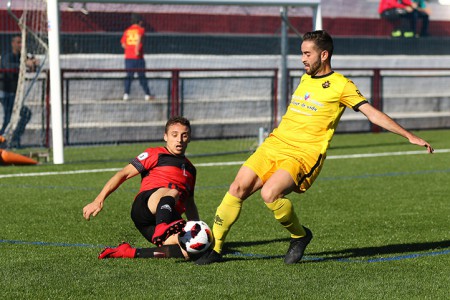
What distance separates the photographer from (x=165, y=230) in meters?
7.55

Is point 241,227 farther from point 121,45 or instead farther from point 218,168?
point 121,45

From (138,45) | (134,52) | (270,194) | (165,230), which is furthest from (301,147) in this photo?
(134,52)

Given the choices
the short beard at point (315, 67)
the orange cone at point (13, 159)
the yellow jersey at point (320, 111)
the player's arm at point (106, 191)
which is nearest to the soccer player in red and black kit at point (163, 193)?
the player's arm at point (106, 191)

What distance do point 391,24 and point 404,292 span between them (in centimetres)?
1876

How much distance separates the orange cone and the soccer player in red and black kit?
756 cm

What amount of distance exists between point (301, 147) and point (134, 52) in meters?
11.4

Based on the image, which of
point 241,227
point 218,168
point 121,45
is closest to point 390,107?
point 121,45

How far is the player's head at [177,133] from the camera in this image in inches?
311

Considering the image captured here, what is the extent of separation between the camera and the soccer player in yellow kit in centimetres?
740

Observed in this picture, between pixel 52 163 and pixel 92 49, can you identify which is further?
pixel 92 49

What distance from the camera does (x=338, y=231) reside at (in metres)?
9.16

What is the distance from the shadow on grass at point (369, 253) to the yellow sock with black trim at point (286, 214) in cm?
26

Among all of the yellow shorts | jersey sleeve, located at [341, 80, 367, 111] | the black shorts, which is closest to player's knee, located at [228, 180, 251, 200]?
the yellow shorts

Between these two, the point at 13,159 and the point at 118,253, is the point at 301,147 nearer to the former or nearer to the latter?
the point at 118,253
